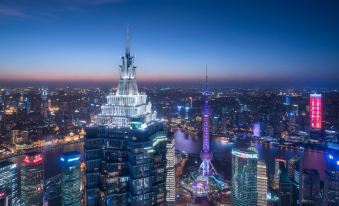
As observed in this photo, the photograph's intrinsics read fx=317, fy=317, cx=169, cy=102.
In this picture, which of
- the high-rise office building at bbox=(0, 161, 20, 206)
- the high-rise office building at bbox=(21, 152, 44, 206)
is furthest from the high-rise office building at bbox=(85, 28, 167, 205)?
the high-rise office building at bbox=(21, 152, 44, 206)

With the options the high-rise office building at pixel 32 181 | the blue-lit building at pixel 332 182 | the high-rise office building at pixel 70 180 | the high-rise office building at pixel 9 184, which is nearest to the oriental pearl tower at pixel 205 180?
the high-rise office building at pixel 70 180

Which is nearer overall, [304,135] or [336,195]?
[336,195]

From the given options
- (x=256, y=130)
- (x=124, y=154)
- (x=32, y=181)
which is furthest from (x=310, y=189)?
(x=256, y=130)

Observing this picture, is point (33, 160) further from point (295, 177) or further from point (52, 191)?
point (295, 177)

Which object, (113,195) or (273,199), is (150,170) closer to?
(113,195)

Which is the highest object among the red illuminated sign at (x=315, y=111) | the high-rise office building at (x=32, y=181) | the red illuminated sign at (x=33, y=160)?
the red illuminated sign at (x=315, y=111)

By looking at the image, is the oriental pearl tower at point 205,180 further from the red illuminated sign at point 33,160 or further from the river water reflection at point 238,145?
the red illuminated sign at point 33,160

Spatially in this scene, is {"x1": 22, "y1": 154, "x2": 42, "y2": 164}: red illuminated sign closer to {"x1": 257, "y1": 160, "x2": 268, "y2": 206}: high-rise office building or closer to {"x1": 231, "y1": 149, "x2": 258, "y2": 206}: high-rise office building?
{"x1": 231, "y1": 149, "x2": 258, "y2": 206}: high-rise office building

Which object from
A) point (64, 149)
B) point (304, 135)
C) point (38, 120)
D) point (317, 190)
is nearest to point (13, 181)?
point (64, 149)
